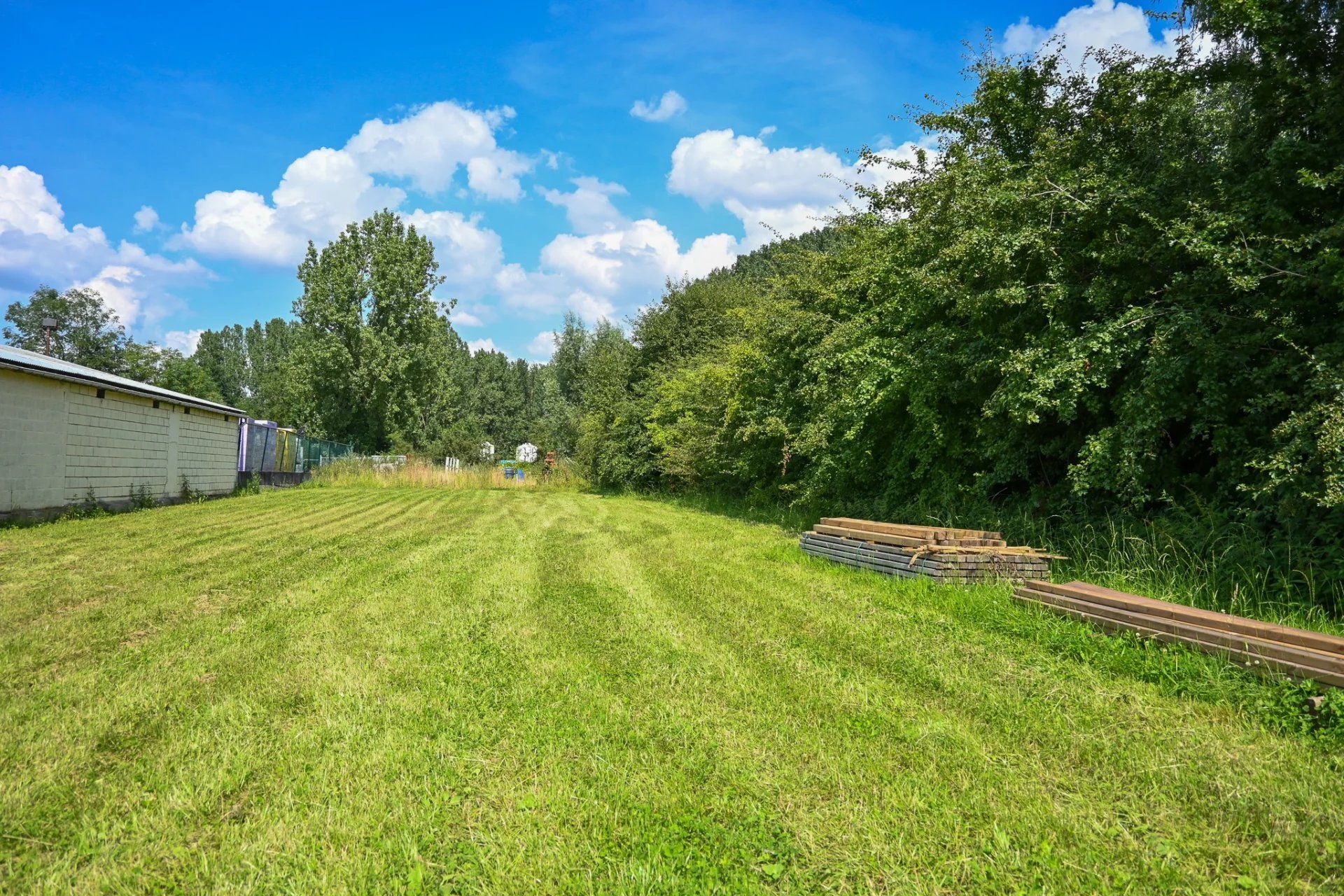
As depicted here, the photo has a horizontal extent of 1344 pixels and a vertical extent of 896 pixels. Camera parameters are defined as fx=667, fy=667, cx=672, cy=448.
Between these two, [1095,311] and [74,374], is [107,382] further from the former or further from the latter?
[1095,311]

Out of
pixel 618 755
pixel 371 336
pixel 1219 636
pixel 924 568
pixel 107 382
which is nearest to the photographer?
pixel 618 755

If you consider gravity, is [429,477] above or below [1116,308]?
below

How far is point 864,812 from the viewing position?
9.21ft

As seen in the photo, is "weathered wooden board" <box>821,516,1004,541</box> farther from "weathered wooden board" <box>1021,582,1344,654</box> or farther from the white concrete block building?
the white concrete block building

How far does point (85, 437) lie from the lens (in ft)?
42.7

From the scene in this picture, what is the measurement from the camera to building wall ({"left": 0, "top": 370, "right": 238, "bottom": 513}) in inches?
449

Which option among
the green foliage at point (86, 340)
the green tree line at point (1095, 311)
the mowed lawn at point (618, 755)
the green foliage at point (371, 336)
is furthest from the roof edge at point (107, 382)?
the green foliage at point (86, 340)

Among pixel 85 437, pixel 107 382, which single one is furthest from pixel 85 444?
pixel 107 382

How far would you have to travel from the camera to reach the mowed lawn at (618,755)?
2.47 m

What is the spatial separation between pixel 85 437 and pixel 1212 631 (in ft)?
56.9

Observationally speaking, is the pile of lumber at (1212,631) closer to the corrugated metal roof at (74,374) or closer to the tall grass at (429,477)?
the corrugated metal roof at (74,374)

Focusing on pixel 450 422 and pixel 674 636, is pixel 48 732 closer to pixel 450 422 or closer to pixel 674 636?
pixel 674 636

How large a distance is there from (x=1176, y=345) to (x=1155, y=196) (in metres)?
1.88

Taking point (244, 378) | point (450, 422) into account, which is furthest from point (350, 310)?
point (244, 378)
